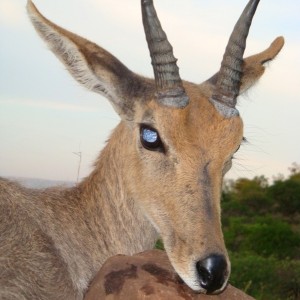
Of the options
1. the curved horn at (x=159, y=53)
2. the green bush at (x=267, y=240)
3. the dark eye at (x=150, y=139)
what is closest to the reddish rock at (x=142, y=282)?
the dark eye at (x=150, y=139)

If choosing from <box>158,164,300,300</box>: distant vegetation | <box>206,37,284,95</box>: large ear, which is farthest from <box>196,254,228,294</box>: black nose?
<box>158,164,300,300</box>: distant vegetation

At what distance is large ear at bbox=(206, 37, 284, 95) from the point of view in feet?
38.3

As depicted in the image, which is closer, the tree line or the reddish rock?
the reddish rock

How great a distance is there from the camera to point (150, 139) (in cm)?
959

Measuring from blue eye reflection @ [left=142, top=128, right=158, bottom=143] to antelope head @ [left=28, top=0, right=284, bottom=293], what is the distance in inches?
0.5

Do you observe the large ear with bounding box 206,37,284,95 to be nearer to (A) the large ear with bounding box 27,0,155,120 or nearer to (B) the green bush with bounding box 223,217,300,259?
(A) the large ear with bounding box 27,0,155,120

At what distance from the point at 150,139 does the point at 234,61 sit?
1.92 m

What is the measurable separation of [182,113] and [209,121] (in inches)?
15.1

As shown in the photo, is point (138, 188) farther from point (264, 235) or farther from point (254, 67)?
point (264, 235)

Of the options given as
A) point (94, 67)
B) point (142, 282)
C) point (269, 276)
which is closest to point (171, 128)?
point (94, 67)

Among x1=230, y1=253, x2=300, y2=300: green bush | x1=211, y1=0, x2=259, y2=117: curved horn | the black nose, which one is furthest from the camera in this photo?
x1=230, y1=253, x2=300, y2=300: green bush

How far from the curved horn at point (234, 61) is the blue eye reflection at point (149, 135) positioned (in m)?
1.16

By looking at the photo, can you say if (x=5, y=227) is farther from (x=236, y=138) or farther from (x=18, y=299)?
(x=236, y=138)

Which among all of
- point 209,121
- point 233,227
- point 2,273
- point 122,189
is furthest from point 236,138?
point 233,227
